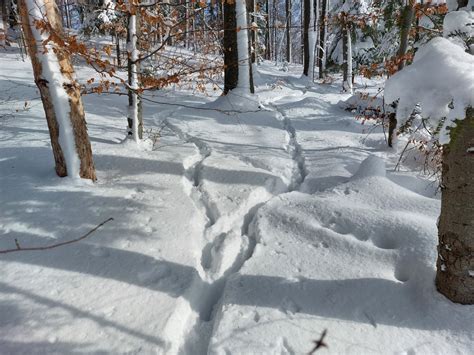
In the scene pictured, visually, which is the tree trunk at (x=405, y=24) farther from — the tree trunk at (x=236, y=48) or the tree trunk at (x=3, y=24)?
the tree trunk at (x=3, y=24)

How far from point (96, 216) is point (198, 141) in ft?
9.99

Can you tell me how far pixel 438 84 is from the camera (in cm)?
197

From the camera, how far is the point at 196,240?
354cm

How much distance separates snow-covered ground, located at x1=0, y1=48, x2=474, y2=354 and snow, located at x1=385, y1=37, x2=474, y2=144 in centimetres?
141

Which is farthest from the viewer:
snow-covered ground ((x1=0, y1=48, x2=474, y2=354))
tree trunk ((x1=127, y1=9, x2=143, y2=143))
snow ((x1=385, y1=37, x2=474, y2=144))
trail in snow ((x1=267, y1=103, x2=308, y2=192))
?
tree trunk ((x1=127, y1=9, x2=143, y2=143))

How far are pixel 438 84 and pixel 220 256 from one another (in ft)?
7.76

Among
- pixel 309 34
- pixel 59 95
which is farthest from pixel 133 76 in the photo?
pixel 309 34

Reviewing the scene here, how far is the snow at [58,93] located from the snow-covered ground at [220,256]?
0.34 metres

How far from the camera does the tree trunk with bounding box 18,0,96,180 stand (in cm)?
391

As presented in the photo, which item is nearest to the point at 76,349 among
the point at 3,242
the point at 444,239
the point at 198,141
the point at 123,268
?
the point at 123,268

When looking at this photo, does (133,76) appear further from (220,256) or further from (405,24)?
(405,24)

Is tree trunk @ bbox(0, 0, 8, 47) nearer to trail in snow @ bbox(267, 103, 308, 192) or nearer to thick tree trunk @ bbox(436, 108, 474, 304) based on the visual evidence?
trail in snow @ bbox(267, 103, 308, 192)

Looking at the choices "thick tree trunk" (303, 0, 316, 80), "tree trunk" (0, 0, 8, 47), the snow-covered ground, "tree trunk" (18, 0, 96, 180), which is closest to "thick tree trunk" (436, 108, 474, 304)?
the snow-covered ground

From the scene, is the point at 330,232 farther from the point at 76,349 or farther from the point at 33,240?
the point at 33,240
